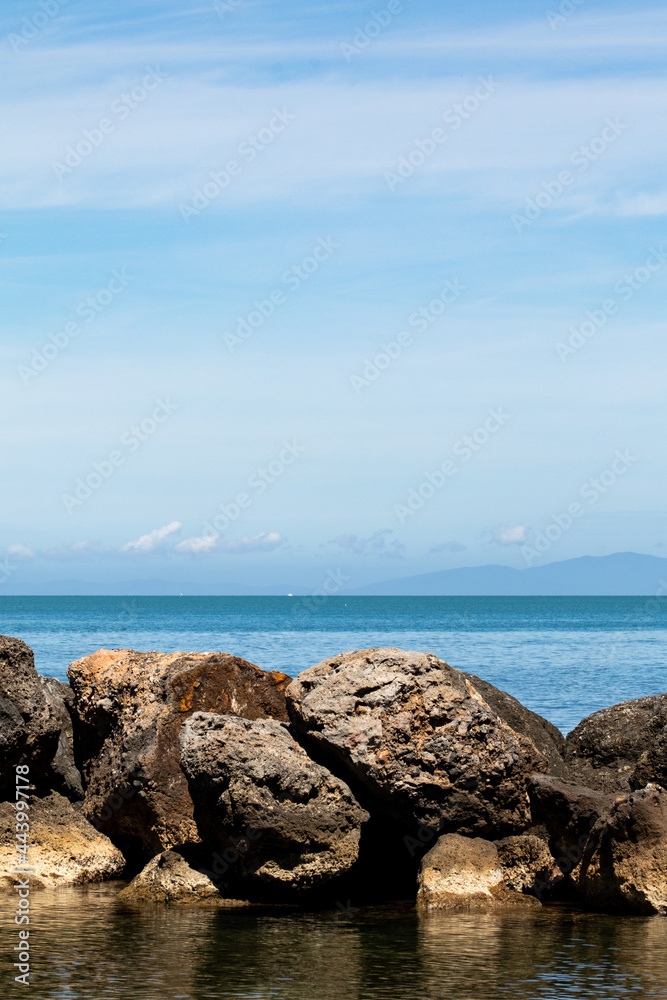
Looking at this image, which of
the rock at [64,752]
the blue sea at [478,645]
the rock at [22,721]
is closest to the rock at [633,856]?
the rock at [64,752]

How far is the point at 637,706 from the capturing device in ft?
46.9

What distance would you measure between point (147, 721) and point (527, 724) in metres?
4.58

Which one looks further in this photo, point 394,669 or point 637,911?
point 394,669

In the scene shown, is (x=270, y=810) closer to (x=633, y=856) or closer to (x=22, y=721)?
(x=22, y=721)

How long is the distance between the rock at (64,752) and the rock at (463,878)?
4.67 m

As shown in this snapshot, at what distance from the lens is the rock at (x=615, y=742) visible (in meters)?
13.6

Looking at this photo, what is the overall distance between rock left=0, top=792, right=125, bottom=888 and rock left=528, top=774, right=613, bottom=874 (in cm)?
502

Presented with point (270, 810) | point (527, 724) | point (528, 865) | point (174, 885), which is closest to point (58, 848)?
point (174, 885)

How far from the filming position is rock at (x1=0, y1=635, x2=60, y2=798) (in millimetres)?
13594

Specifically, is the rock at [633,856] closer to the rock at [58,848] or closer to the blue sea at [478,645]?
the rock at [58,848]

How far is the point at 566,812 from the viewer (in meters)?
12.3

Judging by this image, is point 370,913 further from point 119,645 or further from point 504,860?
point 119,645

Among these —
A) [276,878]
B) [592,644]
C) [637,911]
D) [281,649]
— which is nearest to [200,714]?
[276,878]

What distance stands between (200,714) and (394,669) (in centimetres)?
222
